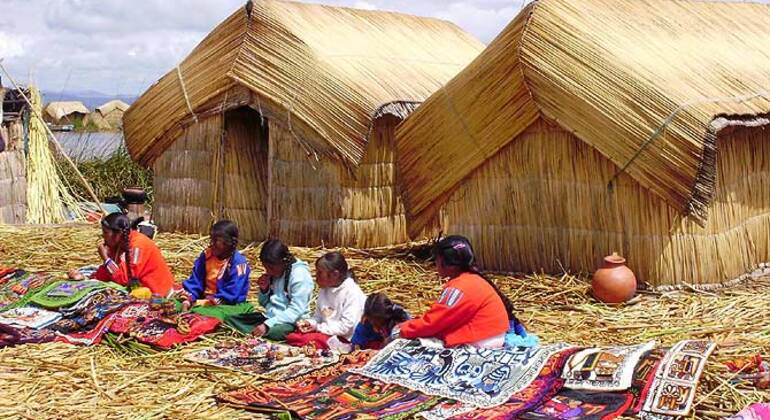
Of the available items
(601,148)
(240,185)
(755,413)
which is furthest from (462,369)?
(240,185)

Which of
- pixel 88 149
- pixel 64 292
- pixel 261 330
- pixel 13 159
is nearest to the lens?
pixel 261 330

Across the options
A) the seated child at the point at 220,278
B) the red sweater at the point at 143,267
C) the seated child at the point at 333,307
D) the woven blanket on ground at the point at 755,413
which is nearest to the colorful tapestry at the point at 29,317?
the red sweater at the point at 143,267

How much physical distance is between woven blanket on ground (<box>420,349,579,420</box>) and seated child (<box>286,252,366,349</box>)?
4.11 ft

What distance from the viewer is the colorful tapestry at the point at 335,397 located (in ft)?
15.7

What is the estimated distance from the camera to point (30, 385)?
538cm

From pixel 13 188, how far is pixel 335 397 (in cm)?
836

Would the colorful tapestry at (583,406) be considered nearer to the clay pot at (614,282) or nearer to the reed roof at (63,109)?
the clay pot at (614,282)

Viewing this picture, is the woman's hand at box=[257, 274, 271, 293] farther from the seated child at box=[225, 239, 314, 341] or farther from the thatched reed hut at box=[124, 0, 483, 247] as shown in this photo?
the thatched reed hut at box=[124, 0, 483, 247]

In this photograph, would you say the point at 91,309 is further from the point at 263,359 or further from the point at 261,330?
the point at 263,359

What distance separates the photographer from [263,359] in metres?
5.77

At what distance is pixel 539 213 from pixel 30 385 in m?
4.44

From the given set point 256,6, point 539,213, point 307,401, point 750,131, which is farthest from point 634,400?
point 256,6

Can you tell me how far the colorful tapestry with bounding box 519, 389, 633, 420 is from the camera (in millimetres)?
4610

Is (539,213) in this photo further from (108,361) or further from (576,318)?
(108,361)
